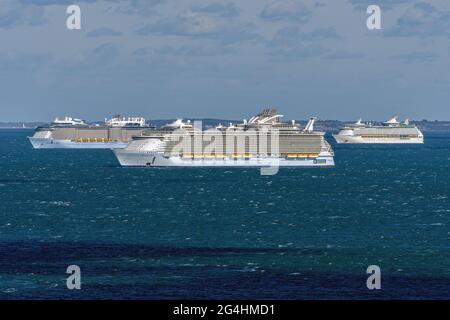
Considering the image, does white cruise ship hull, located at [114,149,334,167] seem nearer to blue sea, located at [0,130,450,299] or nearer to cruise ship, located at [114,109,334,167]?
cruise ship, located at [114,109,334,167]

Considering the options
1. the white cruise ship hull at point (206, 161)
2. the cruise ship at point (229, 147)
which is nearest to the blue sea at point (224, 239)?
the white cruise ship hull at point (206, 161)

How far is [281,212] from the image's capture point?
75.6 metres

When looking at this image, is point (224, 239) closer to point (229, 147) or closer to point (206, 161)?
point (206, 161)

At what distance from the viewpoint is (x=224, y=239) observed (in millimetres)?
57562

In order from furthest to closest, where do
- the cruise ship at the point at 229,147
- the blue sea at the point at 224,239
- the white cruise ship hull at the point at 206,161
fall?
the cruise ship at the point at 229,147 → the white cruise ship hull at the point at 206,161 → the blue sea at the point at 224,239

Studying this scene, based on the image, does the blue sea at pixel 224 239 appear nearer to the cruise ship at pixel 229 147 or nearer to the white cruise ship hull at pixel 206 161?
the white cruise ship hull at pixel 206 161

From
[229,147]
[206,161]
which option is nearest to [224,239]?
[206,161]

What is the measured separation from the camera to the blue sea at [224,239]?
41.1 meters

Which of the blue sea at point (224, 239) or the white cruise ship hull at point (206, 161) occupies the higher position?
the white cruise ship hull at point (206, 161)

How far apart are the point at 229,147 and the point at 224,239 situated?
95.4 metres

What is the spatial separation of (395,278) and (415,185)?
69.6 m

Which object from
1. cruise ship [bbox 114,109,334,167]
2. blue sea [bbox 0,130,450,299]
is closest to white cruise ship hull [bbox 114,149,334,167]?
cruise ship [bbox 114,109,334,167]
